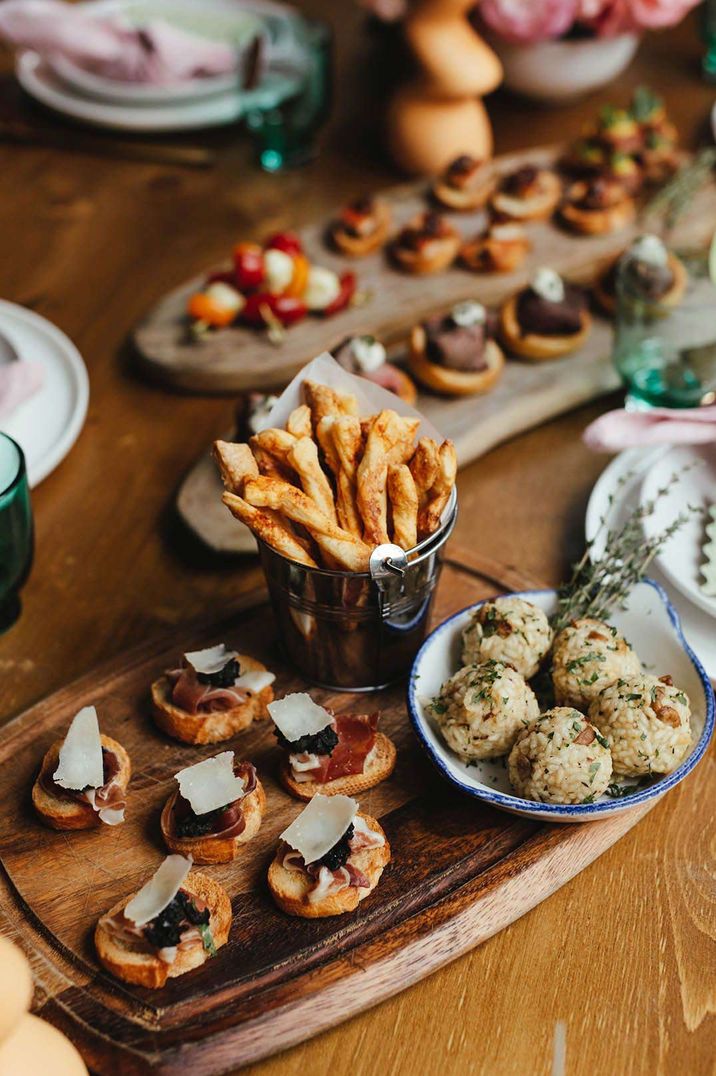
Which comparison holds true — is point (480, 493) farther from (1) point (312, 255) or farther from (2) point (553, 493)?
(1) point (312, 255)

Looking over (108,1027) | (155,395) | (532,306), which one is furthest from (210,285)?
(108,1027)

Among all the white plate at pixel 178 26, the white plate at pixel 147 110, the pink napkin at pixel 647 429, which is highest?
the white plate at pixel 178 26

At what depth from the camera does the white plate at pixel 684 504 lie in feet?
4.51

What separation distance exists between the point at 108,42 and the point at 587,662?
6.13 ft

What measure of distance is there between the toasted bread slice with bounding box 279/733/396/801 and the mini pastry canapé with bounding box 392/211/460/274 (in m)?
1.08

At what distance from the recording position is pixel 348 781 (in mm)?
1179

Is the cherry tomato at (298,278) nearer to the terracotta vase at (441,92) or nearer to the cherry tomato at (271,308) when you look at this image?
the cherry tomato at (271,308)

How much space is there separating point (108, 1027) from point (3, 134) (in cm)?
218

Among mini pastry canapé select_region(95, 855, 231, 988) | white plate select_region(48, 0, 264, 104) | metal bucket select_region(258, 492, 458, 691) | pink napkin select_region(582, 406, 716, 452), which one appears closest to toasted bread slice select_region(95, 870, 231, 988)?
mini pastry canapé select_region(95, 855, 231, 988)

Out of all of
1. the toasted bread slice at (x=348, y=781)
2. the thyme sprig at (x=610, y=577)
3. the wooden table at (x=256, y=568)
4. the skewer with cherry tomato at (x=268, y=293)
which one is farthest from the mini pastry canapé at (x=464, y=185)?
the toasted bread slice at (x=348, y=781)

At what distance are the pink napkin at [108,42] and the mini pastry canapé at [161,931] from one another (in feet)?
6.27

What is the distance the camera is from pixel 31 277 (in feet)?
6.95

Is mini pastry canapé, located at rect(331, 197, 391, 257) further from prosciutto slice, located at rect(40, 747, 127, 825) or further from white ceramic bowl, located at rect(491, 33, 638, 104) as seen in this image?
Answer: prosciutto slice, located at rect(40, 747, 127, 825)

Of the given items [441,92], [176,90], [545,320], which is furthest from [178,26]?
[545,320]
